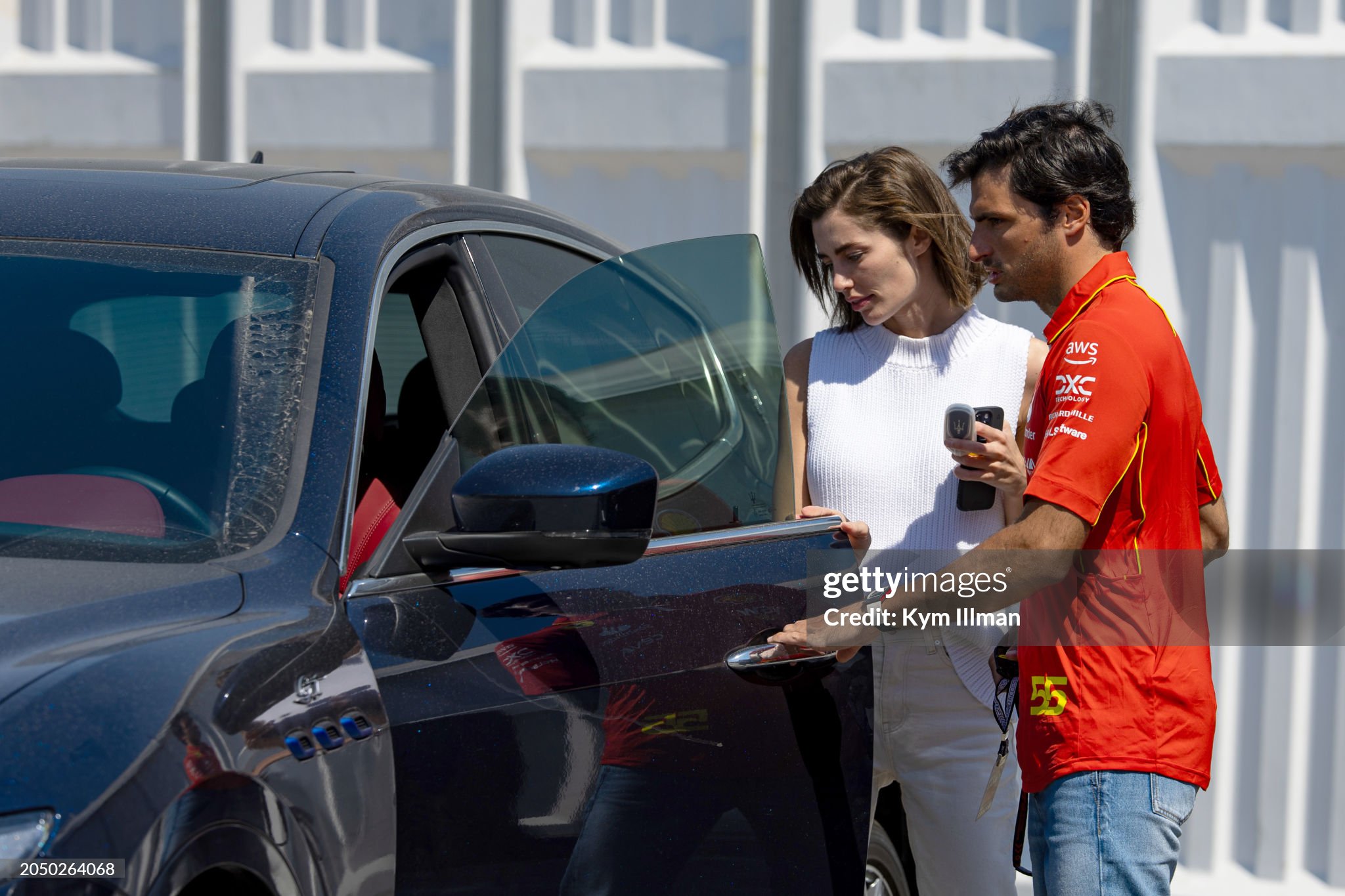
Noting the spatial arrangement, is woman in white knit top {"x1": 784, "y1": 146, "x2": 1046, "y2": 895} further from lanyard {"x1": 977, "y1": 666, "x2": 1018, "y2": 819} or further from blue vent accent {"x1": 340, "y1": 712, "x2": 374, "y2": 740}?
blue vent accent {"x1": 340, "y1": 712, "x2": 374, "y2": 740}

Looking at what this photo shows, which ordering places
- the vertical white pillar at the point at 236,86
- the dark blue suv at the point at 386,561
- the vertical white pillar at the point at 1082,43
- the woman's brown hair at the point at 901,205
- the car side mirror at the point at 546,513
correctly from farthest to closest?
the vertical white pillar at the point at 236,86
the vertical white pillar at the point at 1082,43
the woman's brown hair at the point at 901,205
the car side mirror at the point at 546,513
the dark blue suv at the point at 386,561

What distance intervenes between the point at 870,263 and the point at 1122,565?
0.84 m

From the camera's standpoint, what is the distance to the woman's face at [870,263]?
274cm

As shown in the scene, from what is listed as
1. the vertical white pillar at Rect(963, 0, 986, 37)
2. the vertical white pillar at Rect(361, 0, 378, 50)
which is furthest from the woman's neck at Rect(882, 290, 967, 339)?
the vertical white pillar at Rect(361, 0, 378, 50)

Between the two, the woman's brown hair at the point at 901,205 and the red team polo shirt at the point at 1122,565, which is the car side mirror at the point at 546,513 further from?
the woman's brown hair at the point at 901,205

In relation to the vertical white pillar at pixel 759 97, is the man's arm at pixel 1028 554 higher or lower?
lower

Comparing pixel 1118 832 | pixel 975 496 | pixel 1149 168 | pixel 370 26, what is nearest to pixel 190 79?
pixel 370 26

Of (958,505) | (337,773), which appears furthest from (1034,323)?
(337,773)

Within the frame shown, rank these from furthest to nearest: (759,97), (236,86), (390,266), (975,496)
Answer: (236,86) → (759,97) → (975,496) → (390,266)

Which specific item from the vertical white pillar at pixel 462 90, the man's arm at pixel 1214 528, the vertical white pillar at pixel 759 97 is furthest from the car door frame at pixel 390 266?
the vertical white pillar at pixel 462 90

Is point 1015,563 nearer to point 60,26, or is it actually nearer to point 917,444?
Result: point 917,444

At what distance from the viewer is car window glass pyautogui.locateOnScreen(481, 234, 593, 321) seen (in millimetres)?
2715

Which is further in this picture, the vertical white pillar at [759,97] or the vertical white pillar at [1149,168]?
the vertical white pillar at [759,97]

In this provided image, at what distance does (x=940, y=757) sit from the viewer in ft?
8.89
